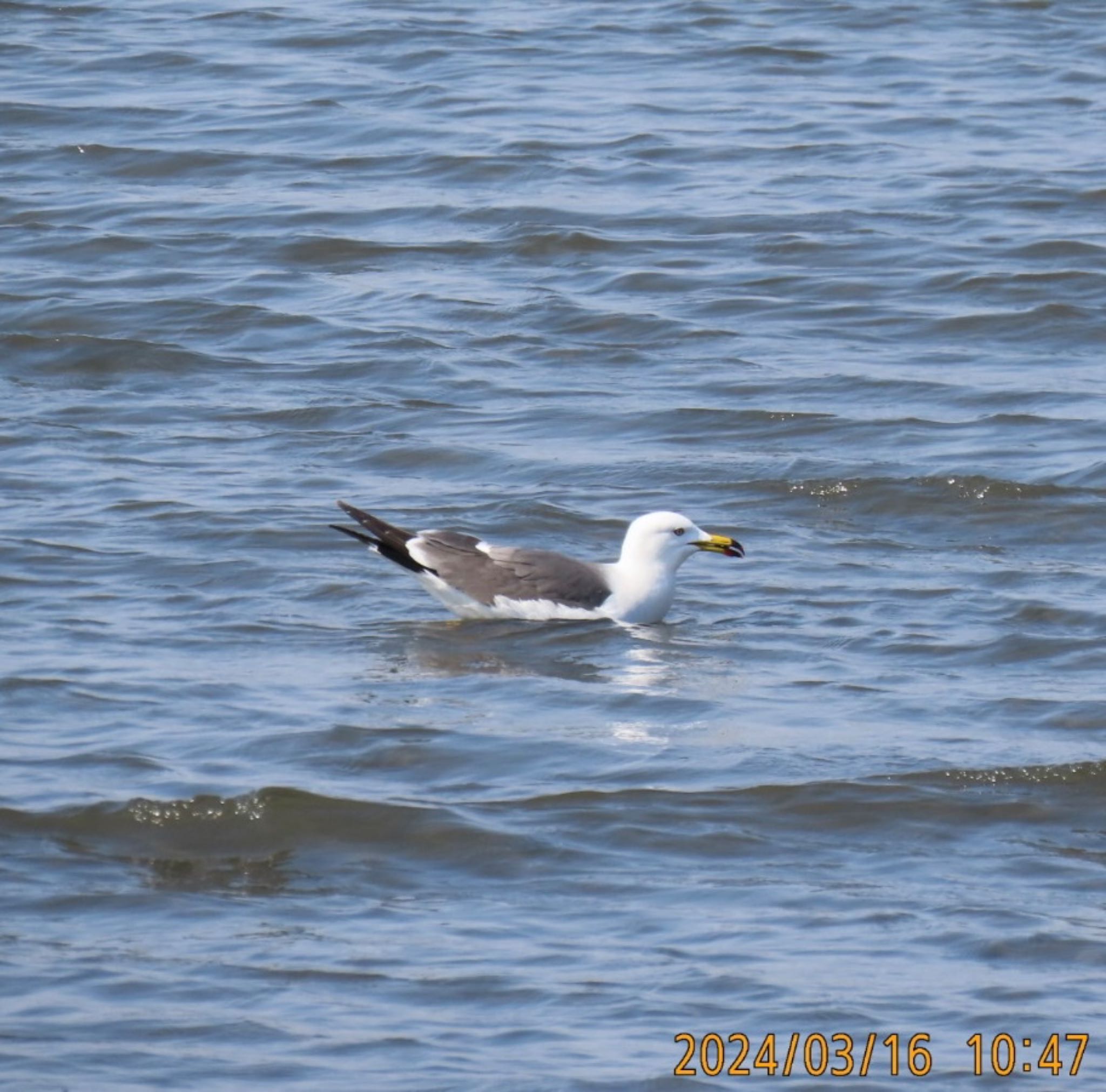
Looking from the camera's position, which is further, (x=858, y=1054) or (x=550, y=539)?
(x=550, y=539)

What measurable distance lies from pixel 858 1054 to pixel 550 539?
15.8ft

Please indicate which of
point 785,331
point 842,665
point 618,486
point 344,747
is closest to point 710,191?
point 785,331

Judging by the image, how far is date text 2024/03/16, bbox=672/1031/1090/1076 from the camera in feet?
17.5

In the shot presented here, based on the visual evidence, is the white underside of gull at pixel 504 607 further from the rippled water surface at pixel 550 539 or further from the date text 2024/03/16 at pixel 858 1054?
the date text 2024/03/16 at pixel 858 1054

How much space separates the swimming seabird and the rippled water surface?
0.44 feet

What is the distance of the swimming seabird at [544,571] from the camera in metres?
8.91

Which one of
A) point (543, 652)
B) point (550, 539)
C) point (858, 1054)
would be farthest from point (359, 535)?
point (858, 1054)

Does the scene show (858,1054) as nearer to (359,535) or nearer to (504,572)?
(504,572)

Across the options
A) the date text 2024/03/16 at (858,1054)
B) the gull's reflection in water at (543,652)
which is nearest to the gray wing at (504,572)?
the gull's reflection in water at (543,652)

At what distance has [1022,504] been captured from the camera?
10.1 m

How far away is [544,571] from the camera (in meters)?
8.94

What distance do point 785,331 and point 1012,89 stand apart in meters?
5.37

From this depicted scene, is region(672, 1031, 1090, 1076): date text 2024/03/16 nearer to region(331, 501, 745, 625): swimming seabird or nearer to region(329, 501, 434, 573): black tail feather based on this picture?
region(331, 501, 745, 625): swimming seabird

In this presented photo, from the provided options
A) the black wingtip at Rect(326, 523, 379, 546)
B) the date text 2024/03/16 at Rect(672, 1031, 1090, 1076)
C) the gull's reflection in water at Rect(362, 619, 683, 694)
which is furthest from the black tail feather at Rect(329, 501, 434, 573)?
the date text 2024/03/16 at Rect(672, 1031, 1090, 1076)
